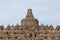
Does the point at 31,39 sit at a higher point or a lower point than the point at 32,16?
lower

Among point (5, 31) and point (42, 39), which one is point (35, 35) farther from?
point (5, 31)

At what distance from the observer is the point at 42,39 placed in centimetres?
8262

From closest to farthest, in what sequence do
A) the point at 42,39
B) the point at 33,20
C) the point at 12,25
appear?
the point at 42,39 < the point at 12,25 < the point at 33,20

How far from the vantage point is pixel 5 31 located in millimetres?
84500

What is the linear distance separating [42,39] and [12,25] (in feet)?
32.6

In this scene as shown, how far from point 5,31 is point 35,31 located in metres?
7.07

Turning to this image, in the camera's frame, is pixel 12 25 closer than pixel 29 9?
Yes

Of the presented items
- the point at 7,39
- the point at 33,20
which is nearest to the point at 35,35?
the point at 7,39

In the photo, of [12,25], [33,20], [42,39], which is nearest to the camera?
[42,39]

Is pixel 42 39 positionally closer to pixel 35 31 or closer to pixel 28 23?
pixel 35 31

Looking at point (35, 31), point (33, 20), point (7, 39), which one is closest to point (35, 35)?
point (35, 31)

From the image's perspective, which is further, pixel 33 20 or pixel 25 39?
pixel 33 20

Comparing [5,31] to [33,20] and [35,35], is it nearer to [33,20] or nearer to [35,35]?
[35,35]

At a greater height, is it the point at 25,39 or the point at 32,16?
the point at 32,16
